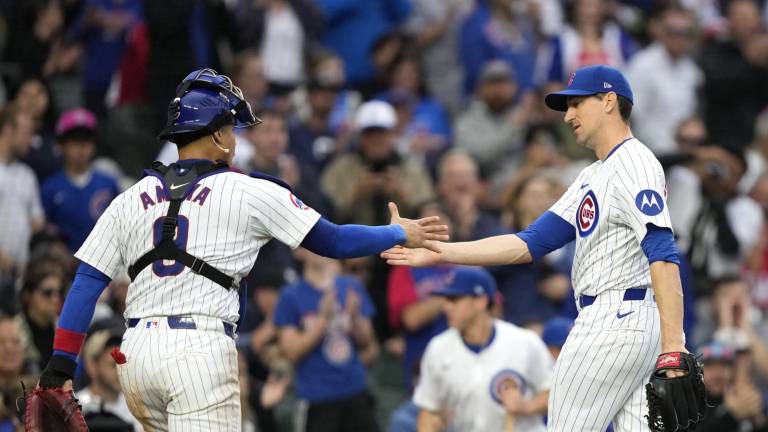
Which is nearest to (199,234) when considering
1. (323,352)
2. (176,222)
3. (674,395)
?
(176,222)

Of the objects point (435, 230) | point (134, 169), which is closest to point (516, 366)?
point (435, 230)

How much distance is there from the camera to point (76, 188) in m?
11.6

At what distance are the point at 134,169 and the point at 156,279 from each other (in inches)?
271

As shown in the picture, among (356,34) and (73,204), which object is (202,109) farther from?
(356,34)

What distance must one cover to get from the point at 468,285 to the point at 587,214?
2410 mm

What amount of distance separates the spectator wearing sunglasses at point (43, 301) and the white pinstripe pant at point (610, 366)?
464cm

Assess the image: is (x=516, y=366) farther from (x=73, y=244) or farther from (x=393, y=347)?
(x=73, y=244)

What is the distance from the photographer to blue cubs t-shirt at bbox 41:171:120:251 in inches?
455

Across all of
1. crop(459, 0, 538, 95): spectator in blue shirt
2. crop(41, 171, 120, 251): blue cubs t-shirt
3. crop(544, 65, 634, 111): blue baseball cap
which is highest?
crop(459, 0, 538, 95): spectator in blue shirt

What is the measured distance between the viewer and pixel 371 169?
41.0 ft

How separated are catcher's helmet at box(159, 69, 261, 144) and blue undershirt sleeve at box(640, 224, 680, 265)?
1986 millimetres

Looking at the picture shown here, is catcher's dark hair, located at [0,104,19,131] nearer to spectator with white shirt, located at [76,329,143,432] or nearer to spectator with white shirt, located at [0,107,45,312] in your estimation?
spectator with white shirt, located at [0,107,45,312]

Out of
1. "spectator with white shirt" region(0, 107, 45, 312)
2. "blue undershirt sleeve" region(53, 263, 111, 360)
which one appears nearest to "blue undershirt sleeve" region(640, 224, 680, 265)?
"blue undershirt sleeve" region(53, 263, 111, 360)

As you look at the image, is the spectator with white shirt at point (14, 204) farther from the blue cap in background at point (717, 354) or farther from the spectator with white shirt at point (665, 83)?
the spectator with white shirt at point (665, 83)
